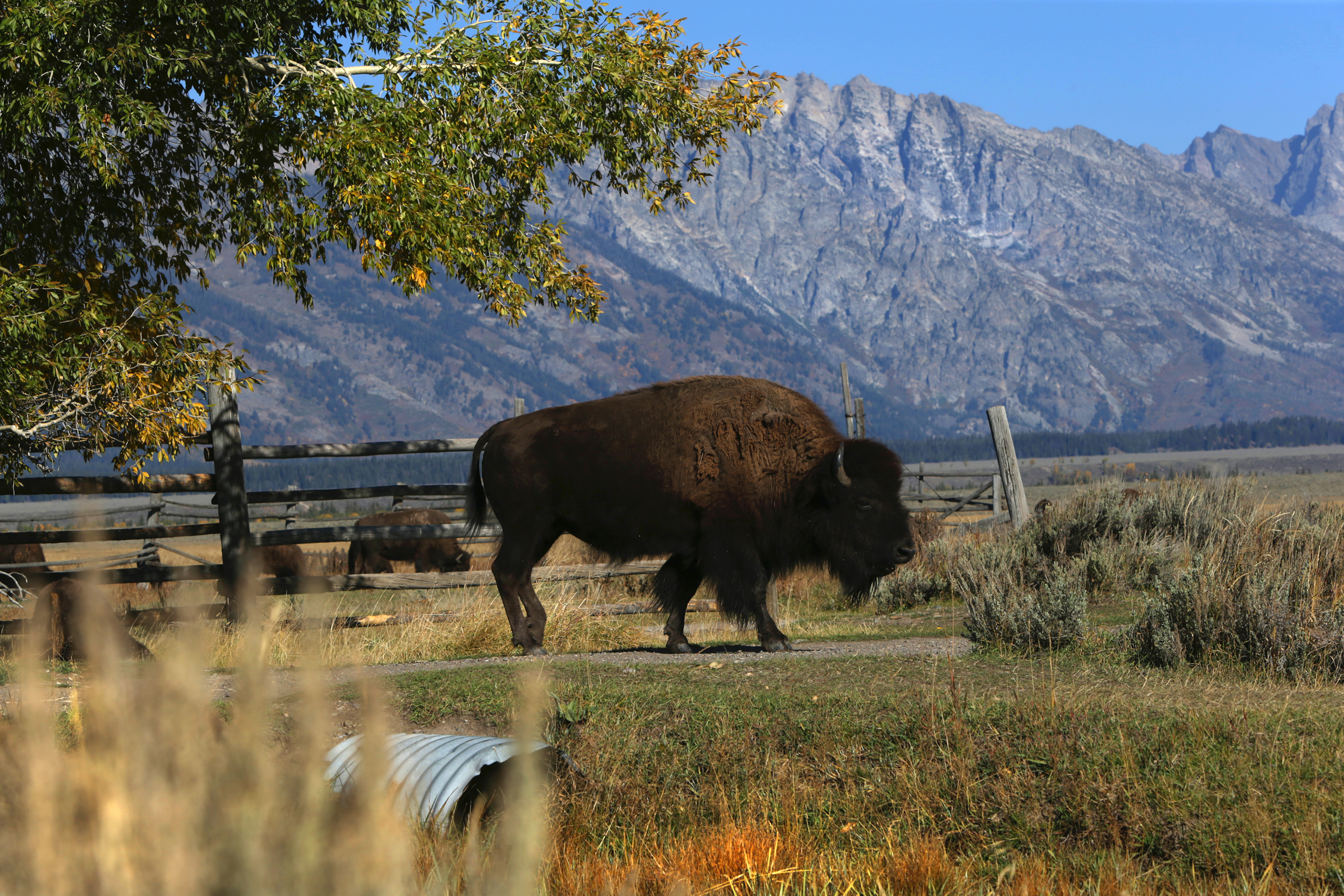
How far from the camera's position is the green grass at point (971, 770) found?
4133mm

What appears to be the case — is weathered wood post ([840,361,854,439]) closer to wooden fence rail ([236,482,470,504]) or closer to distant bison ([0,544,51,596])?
wooden fence rail ([236,482,470,504])

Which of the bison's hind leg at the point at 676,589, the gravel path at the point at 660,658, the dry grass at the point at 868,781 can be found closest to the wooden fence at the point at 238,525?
the gravel path at the point at 660,658

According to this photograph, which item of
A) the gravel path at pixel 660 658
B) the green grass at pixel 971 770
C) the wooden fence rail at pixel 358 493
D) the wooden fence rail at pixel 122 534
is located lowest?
the green grass at pixel 971 770

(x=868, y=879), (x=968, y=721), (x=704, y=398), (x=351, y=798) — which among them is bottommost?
(x=868, y=879)

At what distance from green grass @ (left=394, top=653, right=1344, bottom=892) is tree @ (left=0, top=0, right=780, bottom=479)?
331 centimetres

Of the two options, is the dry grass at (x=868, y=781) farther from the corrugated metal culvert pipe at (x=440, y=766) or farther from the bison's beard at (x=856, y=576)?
the bison's beard at (x=856, y=576)

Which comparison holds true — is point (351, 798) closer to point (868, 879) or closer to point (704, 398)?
point (868, 879)

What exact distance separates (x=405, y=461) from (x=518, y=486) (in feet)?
576

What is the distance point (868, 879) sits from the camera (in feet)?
13.2

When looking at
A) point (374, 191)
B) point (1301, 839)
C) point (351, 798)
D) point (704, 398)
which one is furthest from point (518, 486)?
point (351, 798)

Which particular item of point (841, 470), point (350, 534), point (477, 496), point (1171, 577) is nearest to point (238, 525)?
point (350, 534)

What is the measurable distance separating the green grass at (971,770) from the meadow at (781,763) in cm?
1

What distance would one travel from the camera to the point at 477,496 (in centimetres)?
851

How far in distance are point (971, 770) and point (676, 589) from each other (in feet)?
11.6
